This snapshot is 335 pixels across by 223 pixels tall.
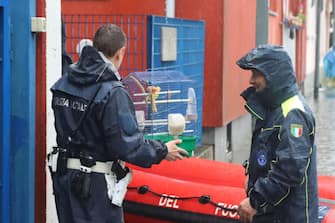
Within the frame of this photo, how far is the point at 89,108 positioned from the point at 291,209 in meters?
1.23

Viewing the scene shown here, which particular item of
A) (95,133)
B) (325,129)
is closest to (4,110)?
(95,133)

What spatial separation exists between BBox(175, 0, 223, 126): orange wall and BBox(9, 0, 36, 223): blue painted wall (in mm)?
4548

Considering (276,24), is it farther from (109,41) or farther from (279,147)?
(279,147)

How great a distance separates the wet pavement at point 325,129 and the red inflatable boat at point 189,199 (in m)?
4.01

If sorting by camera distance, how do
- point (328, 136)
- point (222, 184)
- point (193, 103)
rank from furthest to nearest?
point (328, 136) → point (193, 103) → point (222, 184)

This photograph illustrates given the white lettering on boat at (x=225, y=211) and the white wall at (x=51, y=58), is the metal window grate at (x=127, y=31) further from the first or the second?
the white lettering on boat at (x=225, y=211)

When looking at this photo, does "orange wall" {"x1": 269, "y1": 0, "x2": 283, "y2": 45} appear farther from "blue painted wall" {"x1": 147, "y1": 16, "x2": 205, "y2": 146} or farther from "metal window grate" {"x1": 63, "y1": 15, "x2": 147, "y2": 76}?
"metal window grate" {"x1": 63, "y1": 15, "x2": 147, "y2": 76}

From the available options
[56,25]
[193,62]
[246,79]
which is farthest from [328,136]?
[56,25]

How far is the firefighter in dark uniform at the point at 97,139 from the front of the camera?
13.4 feet

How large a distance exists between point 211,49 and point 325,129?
215 inches

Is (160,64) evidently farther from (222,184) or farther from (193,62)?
→ (222,184)

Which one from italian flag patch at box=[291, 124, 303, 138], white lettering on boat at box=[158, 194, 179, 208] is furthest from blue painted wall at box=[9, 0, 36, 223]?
italian flag patch at box=[291, 124, 303, 138]

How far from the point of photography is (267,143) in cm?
407

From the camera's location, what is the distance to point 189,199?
17.8 feet
